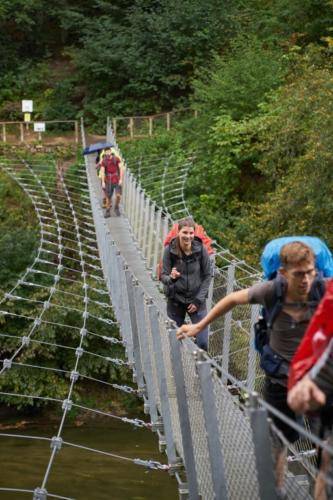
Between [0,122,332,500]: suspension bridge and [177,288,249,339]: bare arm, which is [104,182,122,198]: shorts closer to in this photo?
[0,122,332,500]: suspension bridge

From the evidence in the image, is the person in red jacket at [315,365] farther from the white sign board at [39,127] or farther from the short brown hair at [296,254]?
the white sign board at [39,127]

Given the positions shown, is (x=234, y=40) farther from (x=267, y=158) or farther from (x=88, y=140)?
(x=267, y=158)

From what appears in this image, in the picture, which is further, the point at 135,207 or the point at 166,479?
the point at 135,207

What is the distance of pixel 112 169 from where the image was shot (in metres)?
14.5

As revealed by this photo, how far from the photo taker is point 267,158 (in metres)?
14.7

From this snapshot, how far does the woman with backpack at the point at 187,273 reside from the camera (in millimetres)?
5773

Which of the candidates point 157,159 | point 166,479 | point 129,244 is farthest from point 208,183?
point 166,479

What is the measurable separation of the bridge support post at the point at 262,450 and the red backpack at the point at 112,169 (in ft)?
38.8

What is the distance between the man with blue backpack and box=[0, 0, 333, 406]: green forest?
28.0ft

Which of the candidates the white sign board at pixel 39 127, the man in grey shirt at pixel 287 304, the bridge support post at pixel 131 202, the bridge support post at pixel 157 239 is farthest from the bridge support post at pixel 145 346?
the white sign board at pixel 39 127

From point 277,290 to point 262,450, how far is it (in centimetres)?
72

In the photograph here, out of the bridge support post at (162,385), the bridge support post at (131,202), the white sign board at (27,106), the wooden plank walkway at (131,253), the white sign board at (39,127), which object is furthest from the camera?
the white sign board at (27,106)

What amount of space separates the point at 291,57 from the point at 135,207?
6047 mm

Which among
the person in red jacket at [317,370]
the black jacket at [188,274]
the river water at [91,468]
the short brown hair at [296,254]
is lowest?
the river water at [91,468]
